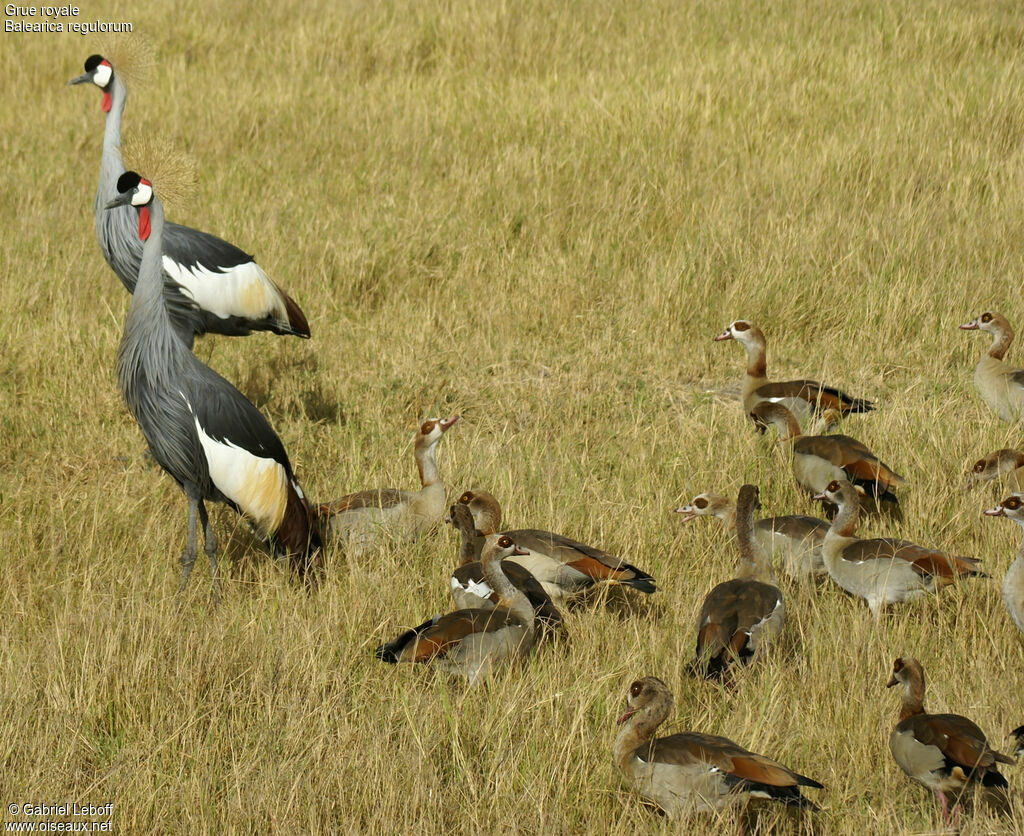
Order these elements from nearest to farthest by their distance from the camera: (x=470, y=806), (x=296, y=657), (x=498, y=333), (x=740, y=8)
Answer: (x=470, y=806) → (x=296, y=657) → (x=498, y=333) → (x=740, y=8)

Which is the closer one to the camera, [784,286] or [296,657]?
[296,657]

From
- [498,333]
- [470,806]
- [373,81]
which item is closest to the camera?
[470,806]

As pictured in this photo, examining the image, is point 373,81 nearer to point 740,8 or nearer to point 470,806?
point 740,8

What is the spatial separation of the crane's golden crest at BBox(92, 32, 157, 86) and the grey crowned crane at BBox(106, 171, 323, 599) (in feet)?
8.40

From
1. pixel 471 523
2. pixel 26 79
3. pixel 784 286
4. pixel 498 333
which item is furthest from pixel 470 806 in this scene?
pixel 26 79

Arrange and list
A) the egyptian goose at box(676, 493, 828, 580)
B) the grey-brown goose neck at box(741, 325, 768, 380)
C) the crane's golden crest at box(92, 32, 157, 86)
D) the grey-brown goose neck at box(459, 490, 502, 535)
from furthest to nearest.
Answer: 1. the crane's golden crest at box(92, 32, 157, 86)
2. the grey-brown goose neck at box(741, 325, 768, 380)
3. the grey-brown goose neck at box(459, 490, 502, 535)
4. the egyptian goose at box(676, 493, 828, 580)

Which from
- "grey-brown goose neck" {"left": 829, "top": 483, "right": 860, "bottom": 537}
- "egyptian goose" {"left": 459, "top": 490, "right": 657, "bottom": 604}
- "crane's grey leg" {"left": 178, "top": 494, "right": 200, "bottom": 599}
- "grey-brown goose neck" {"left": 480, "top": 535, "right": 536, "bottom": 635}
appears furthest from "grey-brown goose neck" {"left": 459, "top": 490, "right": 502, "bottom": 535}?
"grey-brown goose neck" {"left": 829, "top": 483, "right": 860, "bottom": 537}

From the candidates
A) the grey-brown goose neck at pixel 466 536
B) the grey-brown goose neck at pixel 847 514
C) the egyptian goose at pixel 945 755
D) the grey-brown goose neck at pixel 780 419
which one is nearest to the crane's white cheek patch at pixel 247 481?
the grey-brown goose neck at pixel 466 536

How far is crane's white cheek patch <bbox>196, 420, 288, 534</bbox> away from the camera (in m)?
4.63

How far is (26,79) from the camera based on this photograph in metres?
10.9

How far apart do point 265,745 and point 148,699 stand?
479mm

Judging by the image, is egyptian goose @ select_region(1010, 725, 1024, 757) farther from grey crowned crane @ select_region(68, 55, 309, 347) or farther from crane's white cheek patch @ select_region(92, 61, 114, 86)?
crane's white cheek patch @ select_region(92, 61, 114, 86)

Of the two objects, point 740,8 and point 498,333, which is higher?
point 740,8

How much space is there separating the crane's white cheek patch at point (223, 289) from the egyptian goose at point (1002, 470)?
12.0ft
